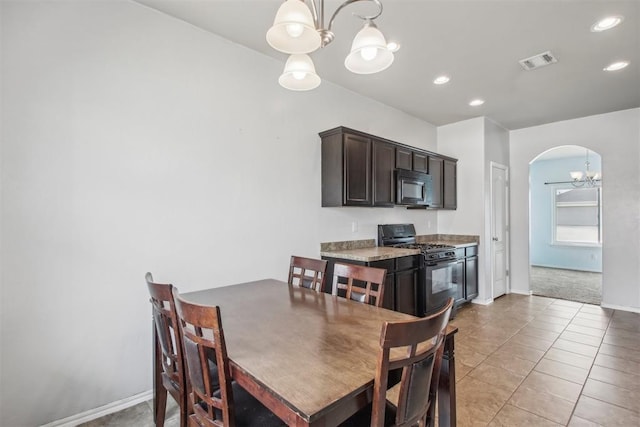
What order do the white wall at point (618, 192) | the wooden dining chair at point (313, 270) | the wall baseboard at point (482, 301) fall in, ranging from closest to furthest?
the wooden dining chair at point (313, 270) < the white wall at point (618, 192) < the wall baseboard at point (482, 301)

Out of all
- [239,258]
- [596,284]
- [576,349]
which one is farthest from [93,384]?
[596,284]

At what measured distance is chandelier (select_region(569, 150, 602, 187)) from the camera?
6.49 m

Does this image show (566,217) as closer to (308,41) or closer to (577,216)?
(577,216)

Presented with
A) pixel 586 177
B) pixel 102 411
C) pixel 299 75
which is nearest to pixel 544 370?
pixel 299 75

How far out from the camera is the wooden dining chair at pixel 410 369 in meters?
0.96

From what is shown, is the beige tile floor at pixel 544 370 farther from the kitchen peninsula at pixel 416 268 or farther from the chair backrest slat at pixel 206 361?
the chair backrest slat at pixel 206 361

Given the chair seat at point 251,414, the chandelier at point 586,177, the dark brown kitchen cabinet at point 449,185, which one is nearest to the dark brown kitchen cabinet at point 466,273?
the dark brown kitchen cabinet at point 449,185

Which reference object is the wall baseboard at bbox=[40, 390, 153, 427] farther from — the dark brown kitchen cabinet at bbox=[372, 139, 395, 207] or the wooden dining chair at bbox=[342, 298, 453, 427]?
the dark brown kitchen cabinet at bbox=[372, 139, 395, 207]

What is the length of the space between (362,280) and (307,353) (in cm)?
85

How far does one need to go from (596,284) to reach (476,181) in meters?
3.66

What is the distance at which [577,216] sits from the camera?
7.57m

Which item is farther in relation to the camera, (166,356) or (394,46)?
(394,46)

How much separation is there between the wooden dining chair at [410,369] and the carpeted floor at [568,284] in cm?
515

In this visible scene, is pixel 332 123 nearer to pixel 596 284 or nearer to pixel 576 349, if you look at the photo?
pixel 576 349
